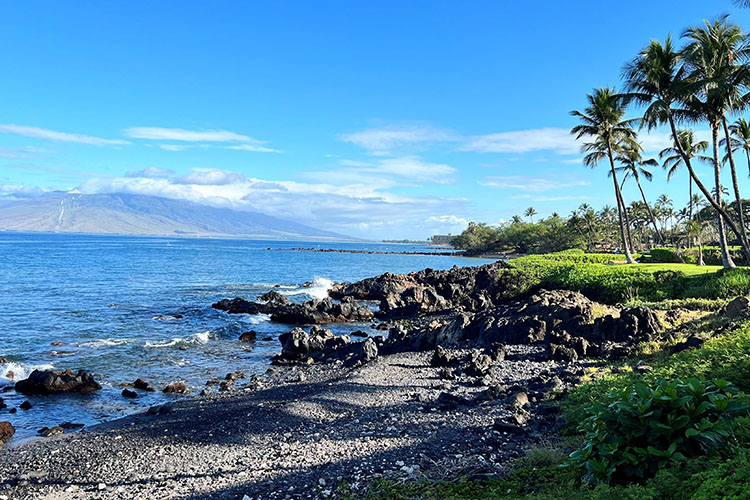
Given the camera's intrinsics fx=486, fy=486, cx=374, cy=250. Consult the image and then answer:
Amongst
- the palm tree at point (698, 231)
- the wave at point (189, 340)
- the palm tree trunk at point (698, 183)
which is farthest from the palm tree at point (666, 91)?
the wave at point (189, 340)

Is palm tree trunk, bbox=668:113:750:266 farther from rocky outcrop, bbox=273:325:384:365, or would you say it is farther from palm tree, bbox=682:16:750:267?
rocky outcrop, bbox=273:325:384:365

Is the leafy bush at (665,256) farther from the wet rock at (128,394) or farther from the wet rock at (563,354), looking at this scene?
the wet rock at (128,394)

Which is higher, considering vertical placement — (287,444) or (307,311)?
(287,444)

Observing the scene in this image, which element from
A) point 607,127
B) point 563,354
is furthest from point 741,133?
point 563,354

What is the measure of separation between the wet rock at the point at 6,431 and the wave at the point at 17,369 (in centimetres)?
715

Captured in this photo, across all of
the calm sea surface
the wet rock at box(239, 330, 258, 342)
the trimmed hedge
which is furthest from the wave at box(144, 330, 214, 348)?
the trimmed hedge

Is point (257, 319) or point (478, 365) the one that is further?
point (257, 319)

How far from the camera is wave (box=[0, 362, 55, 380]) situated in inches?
776

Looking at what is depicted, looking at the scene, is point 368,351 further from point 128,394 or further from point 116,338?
point 116,338

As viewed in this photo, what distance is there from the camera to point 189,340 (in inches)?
1083

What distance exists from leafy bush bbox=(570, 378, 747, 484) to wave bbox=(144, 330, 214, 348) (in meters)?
24.6

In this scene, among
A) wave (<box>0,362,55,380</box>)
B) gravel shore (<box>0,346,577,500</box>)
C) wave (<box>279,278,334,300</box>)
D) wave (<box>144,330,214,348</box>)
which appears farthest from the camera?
wave (<box>279,278,334,300</box>)

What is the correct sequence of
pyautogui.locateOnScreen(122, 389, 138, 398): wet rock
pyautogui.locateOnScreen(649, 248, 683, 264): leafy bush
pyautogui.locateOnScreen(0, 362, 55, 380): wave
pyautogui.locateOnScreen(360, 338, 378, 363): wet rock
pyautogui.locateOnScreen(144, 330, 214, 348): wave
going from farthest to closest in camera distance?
pyautogui.locateOnScreen(649, 248, 683, 264): leafy bush, pyautogui.locateOnScreen(144, 330, 214, 348): wave, pyautogui.locateOnScreen(360, 338, 378, 363): wet rock, pyautogui.locateOnScreen(0, 362, 55, 380): wave, pyautogui.locateOnScreen(122, 389, 138, 398): wet rock

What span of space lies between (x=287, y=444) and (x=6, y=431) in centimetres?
864
